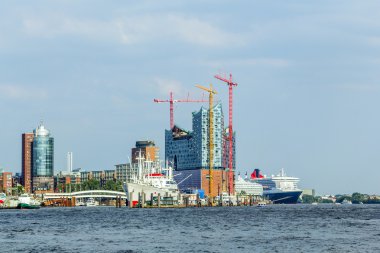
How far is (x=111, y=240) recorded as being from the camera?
9325 centimetres

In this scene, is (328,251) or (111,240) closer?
(328,251)

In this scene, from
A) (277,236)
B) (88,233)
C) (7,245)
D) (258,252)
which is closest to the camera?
(258,252)

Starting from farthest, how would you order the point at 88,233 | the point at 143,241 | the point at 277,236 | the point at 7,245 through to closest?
the point at 88,233 → the point at 277,236 → the point at 143,241 → the point at 7,245

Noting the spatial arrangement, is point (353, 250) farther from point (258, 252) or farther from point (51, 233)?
point (51, 233)

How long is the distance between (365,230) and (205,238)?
88.8 feet

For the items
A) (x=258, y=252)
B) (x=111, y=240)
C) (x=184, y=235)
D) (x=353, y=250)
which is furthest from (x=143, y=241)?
(x=353, y=250)

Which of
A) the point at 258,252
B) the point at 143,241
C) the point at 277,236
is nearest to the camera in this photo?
the point at 258,252

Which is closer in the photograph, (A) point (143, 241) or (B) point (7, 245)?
(B) point (7, 245)

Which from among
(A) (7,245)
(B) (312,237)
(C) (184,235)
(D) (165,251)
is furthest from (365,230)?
(A) (7,245)

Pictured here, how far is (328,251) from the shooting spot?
257 feet

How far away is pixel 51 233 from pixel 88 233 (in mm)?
5069

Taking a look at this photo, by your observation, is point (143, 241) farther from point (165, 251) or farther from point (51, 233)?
point (51, 233)

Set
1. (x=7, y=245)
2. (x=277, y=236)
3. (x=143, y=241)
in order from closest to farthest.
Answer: (x=7, y=245)
(x=143, y=241)
(x=277, y=236)

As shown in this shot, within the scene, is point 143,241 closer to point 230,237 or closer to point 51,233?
point 230,237
